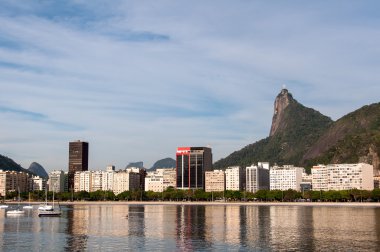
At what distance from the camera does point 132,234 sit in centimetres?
7875

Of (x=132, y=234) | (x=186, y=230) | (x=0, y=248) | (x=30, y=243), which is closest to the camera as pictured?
(x=0, y=248)

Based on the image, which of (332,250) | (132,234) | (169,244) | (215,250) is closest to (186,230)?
(132,234)

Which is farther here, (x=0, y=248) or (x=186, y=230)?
(x=186, y=230)

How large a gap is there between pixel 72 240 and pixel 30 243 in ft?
18.7

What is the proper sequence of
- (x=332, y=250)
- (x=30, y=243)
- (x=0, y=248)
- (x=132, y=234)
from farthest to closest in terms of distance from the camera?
(x=132, y=234)
(x=30, y=243)
(x=0, y=248)
(x=332, y=250)

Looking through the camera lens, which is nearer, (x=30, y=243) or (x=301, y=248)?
(x=301, y=248)

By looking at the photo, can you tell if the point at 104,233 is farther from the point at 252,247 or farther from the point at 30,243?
the point at 252,247

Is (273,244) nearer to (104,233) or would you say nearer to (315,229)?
(315,229)

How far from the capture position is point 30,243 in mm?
68625

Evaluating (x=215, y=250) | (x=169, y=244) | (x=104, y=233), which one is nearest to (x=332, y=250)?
(x=215, y=250)

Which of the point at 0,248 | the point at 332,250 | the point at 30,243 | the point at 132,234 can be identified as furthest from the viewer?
the point at 132,234

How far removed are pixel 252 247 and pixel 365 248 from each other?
13370mm

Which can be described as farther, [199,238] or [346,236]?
[346,236]

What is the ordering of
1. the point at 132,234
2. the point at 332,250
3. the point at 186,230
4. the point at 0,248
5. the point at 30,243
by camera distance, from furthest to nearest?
1. the point at 186,230
2. the point at 132,234
3. the point at 30,243
4. the point at 0,248
5. the point at 332,250
